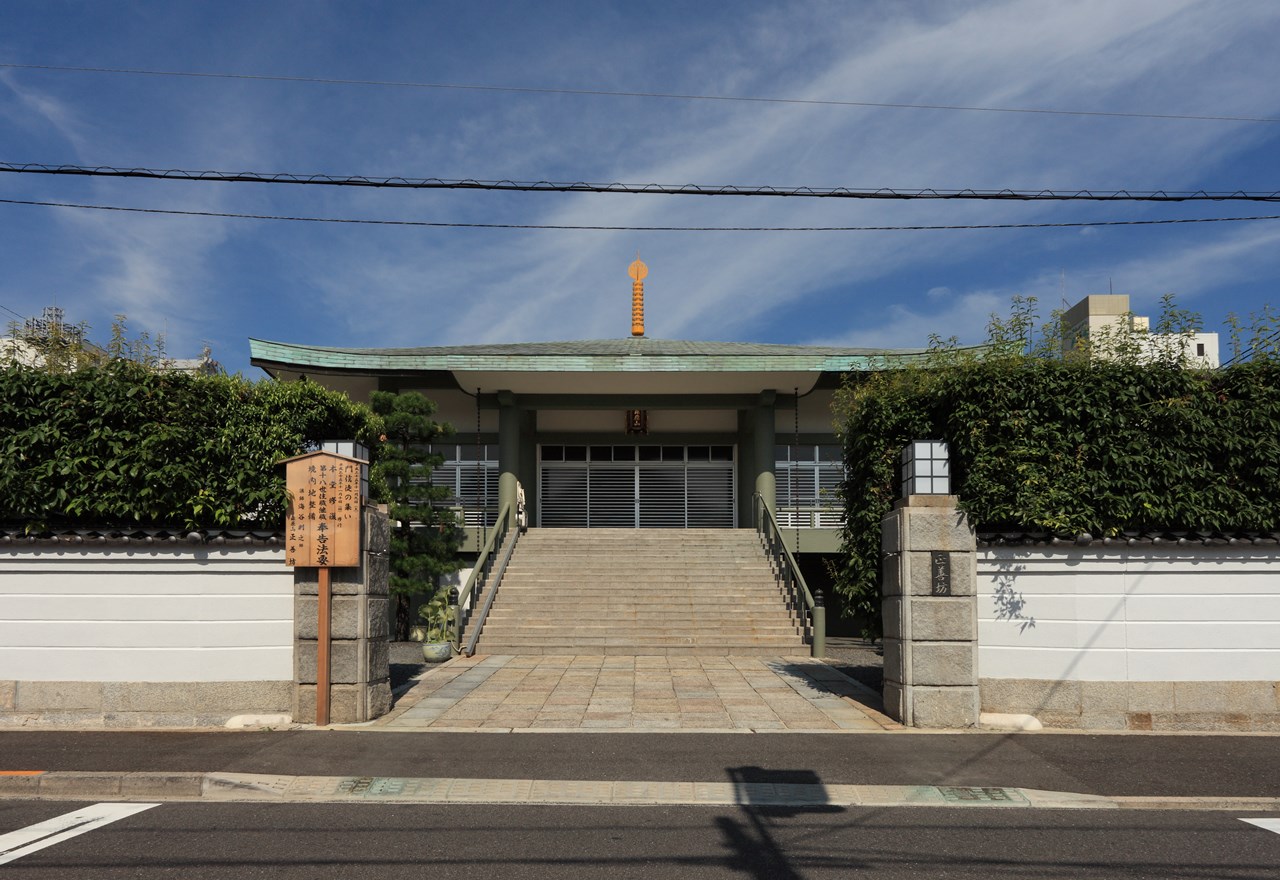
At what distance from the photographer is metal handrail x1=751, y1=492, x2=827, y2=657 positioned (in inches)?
719

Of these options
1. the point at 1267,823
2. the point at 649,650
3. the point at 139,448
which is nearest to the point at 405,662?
the point at 649,650

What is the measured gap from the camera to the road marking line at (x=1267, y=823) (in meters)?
6.95

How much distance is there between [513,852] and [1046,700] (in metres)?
6.73

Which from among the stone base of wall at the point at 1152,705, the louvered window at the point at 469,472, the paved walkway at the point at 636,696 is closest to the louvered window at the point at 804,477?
the louvered window at the point at 469,472

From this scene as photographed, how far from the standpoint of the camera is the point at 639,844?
6488 mm

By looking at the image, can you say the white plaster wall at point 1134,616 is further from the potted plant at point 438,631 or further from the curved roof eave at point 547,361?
the curved roof eave at point 547,361

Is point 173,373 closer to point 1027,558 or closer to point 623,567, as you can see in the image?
point 1027,558

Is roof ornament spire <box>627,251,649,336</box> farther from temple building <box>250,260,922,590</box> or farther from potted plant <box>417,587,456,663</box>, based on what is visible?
potted plant <box>417,587,456,663</box>

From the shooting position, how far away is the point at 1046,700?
34.6 ft

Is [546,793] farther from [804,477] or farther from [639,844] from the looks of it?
[804,477]

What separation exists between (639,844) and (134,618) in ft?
23.4

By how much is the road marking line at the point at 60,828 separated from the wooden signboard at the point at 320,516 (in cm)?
342

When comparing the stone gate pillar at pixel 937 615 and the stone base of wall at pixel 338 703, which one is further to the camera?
the stone base of wall at pixel 338 703

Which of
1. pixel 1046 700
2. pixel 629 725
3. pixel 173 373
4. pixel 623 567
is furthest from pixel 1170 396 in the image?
pixel 623 567
